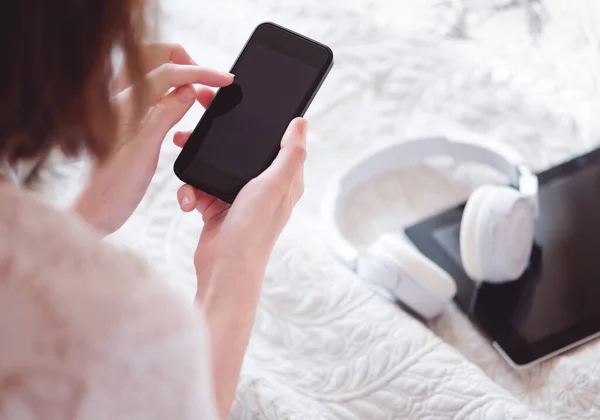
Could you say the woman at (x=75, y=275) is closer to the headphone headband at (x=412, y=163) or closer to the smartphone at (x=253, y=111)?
the smartphone at (x=253, y=111)

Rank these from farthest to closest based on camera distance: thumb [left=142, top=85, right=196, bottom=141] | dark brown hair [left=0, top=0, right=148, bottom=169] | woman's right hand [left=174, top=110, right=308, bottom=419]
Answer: thumb [left=142, top=85, right=196, bottom=141] < woman's right hand [left=174, top=110, right=308, bottom=419] < dark brown hair [left=0, top=0, right=148, bottom=169]

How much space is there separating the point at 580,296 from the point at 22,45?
540mm

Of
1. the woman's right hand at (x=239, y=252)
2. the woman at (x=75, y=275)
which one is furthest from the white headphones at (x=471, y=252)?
the woman at (x=75, y=275)

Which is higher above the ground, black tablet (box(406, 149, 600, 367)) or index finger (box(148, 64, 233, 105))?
index finger (box(148, 64, 233, 105))

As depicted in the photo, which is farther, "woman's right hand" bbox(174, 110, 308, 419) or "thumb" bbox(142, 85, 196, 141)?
"thumb" bbox(142, 85, 196, 141)

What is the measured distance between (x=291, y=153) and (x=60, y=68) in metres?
0.23

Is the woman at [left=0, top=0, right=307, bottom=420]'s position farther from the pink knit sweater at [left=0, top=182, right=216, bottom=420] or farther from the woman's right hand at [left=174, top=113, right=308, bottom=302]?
the woman's right hand at [left=174, top=113, right=308, bottom=302]

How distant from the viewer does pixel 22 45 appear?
32cm

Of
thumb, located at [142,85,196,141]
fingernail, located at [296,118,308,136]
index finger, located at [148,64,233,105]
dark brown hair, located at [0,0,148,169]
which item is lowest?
thumb, located at [142,85,196,141]

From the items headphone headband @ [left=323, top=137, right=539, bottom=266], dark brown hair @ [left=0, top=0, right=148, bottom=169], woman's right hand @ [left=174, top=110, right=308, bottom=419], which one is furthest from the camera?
headphone headband @ [left=323, top=137, right=539, bottom=266]

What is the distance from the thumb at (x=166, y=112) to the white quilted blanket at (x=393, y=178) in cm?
15

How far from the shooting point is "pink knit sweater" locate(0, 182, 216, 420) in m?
0.32

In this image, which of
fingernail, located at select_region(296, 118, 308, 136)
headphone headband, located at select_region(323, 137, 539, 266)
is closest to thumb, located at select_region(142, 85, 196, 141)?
fingernail, located at select_region(296, 118, 308, 136)

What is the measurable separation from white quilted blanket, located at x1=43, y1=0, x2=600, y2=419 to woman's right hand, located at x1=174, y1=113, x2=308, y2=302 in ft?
0.43
